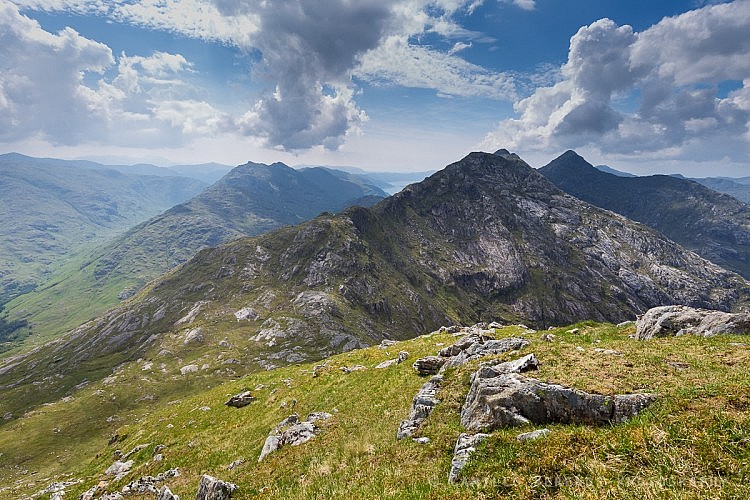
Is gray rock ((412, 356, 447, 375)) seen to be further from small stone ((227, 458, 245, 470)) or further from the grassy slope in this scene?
small stone ((227, 458, 245, 470))

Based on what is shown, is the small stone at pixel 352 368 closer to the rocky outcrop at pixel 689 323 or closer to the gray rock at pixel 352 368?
the gray rock at pixel 352 368

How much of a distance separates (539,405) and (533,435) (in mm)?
2437

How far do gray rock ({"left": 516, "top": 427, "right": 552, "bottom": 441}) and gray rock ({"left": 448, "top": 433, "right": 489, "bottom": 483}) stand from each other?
1218 mm

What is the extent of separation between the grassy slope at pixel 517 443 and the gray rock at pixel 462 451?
35cm

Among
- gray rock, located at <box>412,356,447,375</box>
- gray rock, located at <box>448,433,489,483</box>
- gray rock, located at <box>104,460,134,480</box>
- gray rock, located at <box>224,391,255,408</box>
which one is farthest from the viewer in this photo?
gray rock, located at <box>224,391,255,408</box>

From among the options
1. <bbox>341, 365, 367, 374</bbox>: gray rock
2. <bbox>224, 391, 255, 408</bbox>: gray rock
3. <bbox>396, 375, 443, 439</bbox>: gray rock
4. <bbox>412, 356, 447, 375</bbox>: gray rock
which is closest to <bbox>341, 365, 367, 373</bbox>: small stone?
<bbox>341, 365, 367, 374</bbox>: gray rock

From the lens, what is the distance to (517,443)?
11.6m

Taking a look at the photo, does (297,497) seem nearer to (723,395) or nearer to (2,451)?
(723,395)

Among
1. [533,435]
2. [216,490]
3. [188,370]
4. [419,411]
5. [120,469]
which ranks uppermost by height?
[533,435]

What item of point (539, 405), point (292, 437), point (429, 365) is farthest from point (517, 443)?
point (429, 365)

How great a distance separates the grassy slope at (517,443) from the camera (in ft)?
28.3

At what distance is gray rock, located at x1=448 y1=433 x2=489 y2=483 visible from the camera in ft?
37.1

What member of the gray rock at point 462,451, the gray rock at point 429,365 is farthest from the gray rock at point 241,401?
the gray rock at point 462,451

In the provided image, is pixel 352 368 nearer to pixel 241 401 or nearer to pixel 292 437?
pixel 241 401
